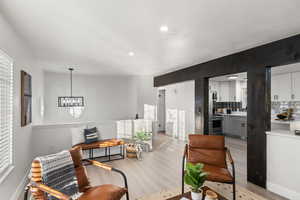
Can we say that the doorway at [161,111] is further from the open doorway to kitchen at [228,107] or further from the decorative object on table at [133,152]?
the decorative object on table at [133,152]

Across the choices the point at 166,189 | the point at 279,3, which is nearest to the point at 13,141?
the point at 166,189

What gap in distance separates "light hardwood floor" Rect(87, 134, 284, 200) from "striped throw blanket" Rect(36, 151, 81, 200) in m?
1.01

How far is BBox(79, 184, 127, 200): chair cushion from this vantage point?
1.76 meters

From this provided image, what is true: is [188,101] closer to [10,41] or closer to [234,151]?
[234,151]

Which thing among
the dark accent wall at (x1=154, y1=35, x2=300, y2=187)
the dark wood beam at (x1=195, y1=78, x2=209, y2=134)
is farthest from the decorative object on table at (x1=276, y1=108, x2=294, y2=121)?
the dark accent wall at (x1=154, y1=35, x2=300, y2=187)

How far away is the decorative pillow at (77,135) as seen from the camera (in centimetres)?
383

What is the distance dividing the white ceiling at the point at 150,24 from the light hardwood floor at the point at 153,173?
2528 millimetres

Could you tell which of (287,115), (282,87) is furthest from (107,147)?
(282,87)

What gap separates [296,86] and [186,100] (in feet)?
11.5

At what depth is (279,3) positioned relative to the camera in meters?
1.66

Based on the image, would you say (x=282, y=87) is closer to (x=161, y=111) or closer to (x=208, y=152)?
(x=208, y=152)

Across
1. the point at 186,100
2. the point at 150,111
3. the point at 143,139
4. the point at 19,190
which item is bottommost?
the point at 19,190

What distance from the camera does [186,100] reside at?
243 inches

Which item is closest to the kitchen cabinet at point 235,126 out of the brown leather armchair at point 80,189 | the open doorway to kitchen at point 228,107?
the open doorway to kitchen at point 228,107
